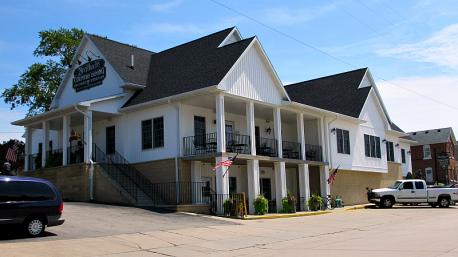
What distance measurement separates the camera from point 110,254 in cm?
1347

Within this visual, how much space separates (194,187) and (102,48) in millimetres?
11185

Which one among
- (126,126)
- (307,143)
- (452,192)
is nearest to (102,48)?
(126,126)

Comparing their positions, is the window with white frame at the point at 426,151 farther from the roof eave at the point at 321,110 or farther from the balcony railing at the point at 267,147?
the balcony railing at the point at 267,147

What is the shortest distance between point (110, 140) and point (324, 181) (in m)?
13.6

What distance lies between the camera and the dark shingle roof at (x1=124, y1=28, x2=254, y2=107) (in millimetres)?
26844

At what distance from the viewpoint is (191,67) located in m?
29.1

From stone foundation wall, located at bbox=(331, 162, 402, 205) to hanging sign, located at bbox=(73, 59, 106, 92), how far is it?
1688 cm

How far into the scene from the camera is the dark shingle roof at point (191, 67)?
2684 cm

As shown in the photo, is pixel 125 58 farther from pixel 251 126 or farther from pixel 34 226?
pixel 34 226

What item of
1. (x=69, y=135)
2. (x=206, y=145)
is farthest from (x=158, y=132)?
(x=69, y=135)

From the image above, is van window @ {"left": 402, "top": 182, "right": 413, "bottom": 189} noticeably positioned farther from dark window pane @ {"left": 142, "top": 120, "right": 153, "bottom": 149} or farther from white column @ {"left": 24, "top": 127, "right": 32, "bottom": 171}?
white column @ {"left": 24, "top": 127, "right": 32, "bottom": 171}

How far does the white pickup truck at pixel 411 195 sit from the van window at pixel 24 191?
2415cm

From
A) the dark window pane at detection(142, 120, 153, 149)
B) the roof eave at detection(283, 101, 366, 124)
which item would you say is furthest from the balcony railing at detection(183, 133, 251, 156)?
the roof eave at detection(283, 101, 366, 124)

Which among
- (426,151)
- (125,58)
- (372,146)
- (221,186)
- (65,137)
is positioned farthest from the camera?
(426,151)
